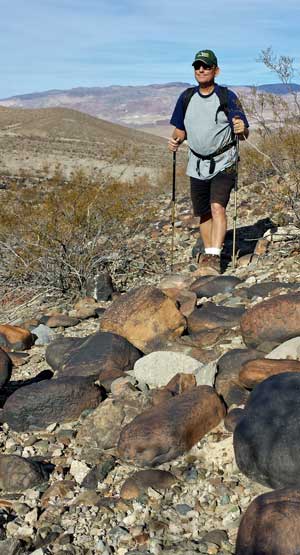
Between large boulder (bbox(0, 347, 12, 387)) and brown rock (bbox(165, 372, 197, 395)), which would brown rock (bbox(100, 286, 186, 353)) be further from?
large boulder (bbox(0, 347, 12, 387))

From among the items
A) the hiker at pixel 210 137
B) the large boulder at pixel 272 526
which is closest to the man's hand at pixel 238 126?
the hiker at pixel 210 137

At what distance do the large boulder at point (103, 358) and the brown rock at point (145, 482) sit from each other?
3.78 ft

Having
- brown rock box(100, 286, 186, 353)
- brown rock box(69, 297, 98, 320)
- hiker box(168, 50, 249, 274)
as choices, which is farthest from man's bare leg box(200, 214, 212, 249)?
brown rock box(100, 286, 186, 353)

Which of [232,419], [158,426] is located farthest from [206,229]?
[158,426]

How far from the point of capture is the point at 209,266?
6660 mm

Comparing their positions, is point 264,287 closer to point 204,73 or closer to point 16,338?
point 204,73

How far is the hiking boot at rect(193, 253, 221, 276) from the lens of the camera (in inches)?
260

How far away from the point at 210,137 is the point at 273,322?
2.41m

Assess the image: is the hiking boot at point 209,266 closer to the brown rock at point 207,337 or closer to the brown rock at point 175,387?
the brown rock at point 207,337

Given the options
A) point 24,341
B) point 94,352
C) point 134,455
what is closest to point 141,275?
point 24,341

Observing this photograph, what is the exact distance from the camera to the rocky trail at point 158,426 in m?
2.89

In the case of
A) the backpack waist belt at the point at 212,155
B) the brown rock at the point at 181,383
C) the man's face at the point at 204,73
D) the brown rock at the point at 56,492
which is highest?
the man's face at the point at 204,73

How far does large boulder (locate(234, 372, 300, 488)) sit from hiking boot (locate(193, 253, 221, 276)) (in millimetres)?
3265

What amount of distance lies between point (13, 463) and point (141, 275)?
13.6 ft
